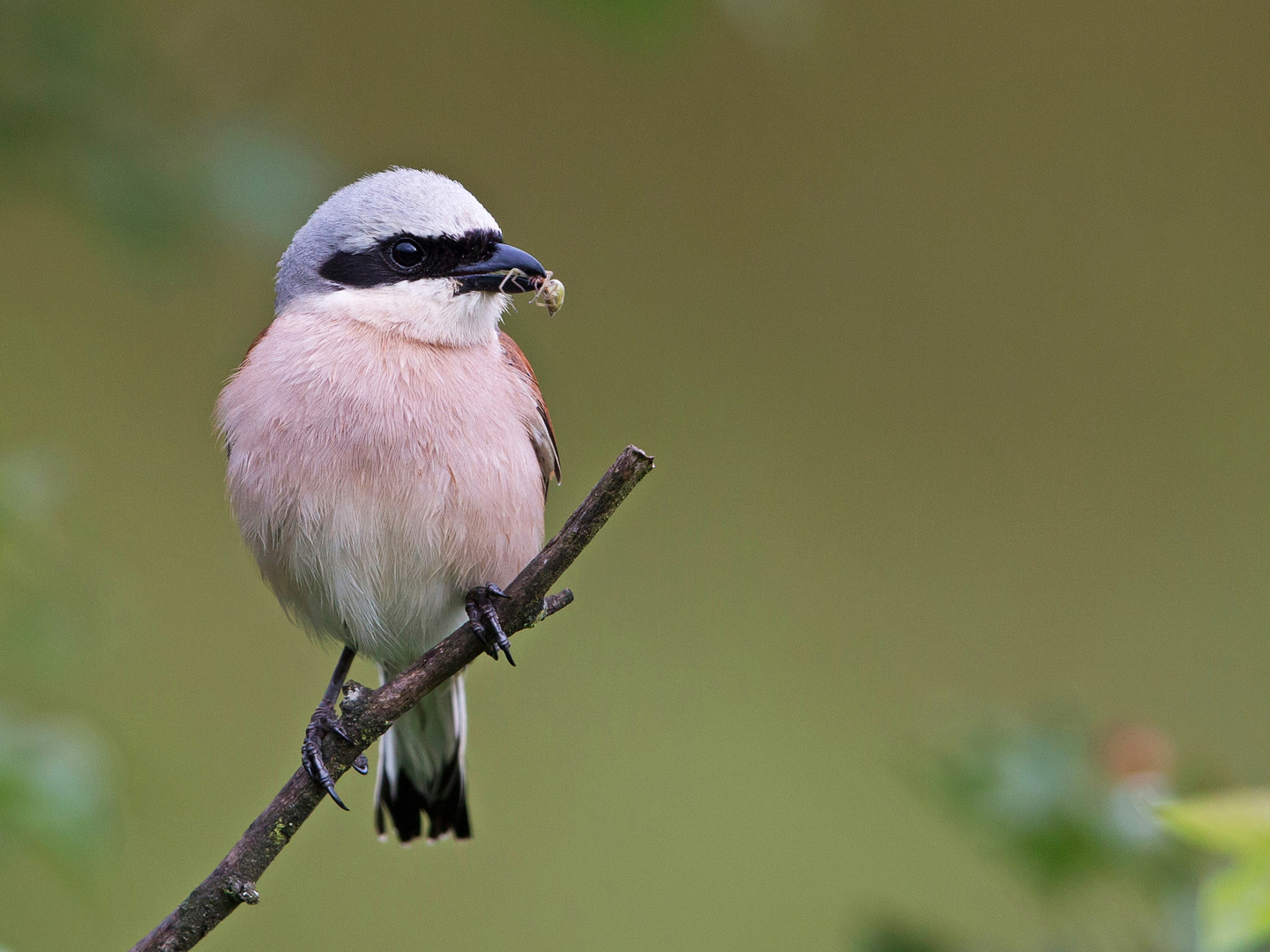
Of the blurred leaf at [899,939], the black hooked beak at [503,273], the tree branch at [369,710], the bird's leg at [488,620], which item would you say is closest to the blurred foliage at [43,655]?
the tree branch at [369,710]

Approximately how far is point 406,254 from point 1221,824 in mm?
1202

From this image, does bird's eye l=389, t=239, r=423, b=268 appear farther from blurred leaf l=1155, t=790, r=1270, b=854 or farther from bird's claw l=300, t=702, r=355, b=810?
blurred leaf l=1155, t=790, r=1270, b=854

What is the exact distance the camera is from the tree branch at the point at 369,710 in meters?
1.00

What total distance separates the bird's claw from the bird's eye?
0.58 metres

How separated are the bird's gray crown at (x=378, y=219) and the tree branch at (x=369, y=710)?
0.56 meters

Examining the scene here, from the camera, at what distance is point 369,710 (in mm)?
1144

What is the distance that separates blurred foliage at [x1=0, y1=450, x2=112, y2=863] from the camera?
1140mm

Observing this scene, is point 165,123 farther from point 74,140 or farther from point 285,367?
point 285,367

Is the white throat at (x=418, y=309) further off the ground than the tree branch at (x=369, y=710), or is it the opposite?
the white throat at (x=418, y=309)

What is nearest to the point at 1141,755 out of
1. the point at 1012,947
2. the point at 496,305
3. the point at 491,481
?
the point at 1012,947

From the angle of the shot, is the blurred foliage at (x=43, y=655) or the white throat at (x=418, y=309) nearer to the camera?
the blurred foliage at (x=43, y=655)

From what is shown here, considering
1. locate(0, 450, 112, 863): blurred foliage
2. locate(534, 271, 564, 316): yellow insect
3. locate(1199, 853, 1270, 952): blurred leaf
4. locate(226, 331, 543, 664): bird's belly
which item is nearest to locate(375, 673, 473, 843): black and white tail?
locate(226, 331, 543, 664): bird's belly

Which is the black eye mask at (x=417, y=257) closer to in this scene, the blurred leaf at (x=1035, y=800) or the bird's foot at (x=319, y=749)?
the bird's foot at (x=319, y=749)

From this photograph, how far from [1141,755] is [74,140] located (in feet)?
4.95
